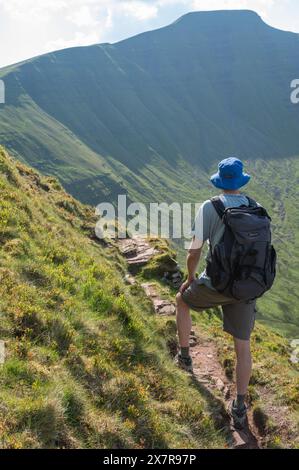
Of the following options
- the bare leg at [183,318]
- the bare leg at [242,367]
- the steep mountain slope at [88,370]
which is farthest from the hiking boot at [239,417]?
the bare leg at [183,318]

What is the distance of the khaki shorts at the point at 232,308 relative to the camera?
364 inches

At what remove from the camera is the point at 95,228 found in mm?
23344

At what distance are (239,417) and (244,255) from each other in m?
3.85

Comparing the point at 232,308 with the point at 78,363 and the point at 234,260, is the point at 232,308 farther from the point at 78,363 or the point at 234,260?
the point at 78,363

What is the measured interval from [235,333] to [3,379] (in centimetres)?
475

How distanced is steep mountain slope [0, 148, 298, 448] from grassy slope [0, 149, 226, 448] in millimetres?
21

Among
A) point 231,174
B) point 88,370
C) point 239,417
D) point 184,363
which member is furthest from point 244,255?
point 184,363

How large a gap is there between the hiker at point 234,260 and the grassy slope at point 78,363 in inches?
61.9

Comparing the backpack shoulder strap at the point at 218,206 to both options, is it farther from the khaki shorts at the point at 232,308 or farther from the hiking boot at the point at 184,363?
the hiking boot at the point at 184,363

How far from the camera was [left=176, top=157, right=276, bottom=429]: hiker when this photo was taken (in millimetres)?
8484

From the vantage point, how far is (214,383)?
37.8ft
